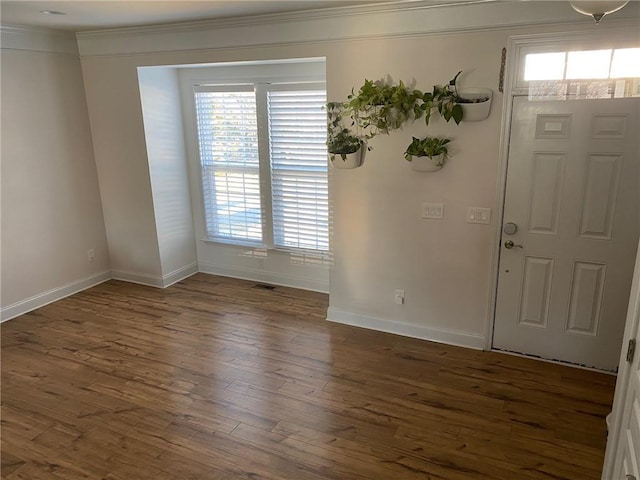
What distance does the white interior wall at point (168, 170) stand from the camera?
462 cm

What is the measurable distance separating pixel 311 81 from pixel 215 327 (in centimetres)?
243

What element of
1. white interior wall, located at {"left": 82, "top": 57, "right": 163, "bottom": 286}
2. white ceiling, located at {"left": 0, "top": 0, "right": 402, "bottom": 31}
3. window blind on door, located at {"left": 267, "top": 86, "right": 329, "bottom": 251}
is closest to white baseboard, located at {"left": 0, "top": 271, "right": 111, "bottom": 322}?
white interior wall, located at {"left": 82, "top": 57, "right": 163, "bottom": 286}

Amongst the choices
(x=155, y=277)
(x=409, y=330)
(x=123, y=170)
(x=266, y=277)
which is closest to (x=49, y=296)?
(x=155, y=277)

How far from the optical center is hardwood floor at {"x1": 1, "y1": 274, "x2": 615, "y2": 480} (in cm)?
249

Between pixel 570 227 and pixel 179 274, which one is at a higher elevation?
pixel 570 227

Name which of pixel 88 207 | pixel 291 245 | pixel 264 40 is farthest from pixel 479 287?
pixel 88 207

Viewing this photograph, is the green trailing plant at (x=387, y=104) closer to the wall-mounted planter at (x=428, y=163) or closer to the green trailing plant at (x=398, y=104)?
the green trailing plant at (x=398, y=104)

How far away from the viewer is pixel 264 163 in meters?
4.71

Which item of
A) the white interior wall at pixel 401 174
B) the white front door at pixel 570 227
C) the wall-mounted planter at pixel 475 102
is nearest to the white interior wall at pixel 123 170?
the white interior wall at pixel 401 174

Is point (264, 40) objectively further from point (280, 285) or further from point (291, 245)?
point (280, 285)

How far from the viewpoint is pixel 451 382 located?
10.5ft

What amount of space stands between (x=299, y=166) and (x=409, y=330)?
6.27 feet

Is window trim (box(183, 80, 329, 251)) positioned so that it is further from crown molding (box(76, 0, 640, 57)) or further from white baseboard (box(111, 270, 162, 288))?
white baseboard (box(111, 270, 162, 288))

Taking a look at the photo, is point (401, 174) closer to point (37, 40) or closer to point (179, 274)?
point (179, 274)
